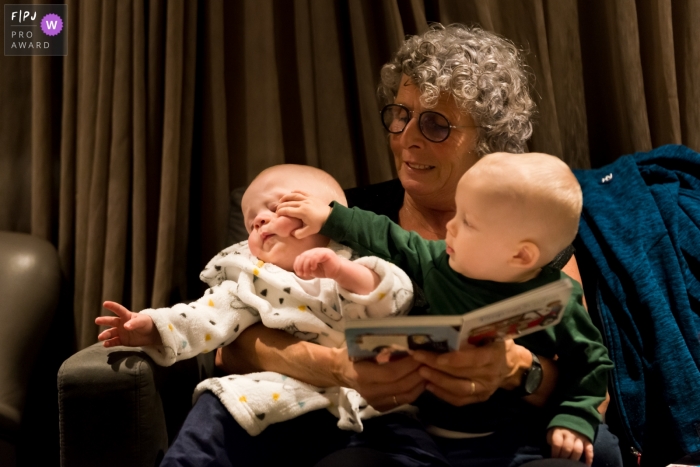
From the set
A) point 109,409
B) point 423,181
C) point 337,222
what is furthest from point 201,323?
point 423,181

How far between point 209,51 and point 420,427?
1.35m

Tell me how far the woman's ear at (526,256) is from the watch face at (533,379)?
9.9 inches

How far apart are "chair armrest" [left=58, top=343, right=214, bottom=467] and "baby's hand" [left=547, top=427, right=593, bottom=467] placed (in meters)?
0.83

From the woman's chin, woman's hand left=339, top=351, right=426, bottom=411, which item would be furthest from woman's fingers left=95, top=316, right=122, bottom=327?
the woman's chin

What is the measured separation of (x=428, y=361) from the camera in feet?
4.18

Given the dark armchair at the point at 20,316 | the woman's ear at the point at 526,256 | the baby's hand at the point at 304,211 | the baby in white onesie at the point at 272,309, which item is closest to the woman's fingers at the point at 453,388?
the baby in white onesie at the point at 272,309

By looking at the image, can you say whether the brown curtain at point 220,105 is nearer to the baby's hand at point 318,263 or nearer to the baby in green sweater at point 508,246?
the baby in green sweater at point 508,246

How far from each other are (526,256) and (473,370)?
0.79 feet

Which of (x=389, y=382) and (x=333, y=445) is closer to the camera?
(x=389, y=382)

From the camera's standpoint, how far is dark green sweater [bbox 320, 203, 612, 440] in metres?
1.31

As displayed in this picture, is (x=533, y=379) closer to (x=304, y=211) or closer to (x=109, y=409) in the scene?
(x=304, y=211)

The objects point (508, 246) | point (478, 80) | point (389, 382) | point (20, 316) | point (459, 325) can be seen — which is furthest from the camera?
point (20, 316)

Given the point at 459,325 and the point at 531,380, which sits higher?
the point at 459,325

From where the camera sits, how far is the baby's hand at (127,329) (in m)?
1.41
